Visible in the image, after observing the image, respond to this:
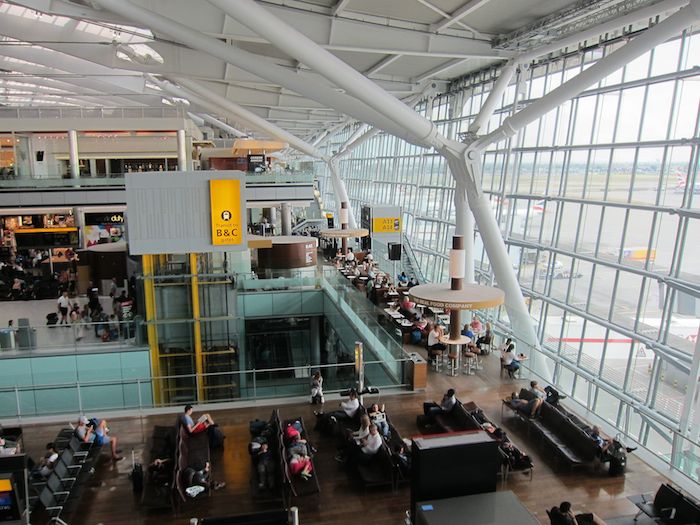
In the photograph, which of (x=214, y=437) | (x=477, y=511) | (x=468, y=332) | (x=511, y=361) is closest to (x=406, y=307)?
Result: (x=468, y=332)

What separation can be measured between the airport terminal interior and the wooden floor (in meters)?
0.05

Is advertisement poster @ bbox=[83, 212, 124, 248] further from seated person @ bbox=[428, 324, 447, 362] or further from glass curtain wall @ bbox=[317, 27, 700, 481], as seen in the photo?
seated person @ bbox=[428, 324, 447, 362]

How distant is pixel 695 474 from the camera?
375 inches

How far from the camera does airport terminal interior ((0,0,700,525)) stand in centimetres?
938

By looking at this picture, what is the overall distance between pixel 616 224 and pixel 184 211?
12.4 metres

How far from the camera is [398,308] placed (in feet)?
65.3

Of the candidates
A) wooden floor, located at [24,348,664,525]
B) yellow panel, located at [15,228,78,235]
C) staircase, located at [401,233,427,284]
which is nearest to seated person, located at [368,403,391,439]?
wooden floor, located at [24,348,664,525]

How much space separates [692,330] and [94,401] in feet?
50.0

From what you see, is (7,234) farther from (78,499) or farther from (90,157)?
(78,499)

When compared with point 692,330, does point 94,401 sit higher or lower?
lower

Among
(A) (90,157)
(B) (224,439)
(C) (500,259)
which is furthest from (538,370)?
(A) (90,157)

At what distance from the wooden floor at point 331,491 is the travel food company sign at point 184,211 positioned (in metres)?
4.83

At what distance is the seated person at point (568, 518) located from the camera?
300 inches

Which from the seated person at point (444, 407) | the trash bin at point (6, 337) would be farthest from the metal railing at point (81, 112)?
the seated person at point (444, 407)
